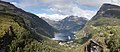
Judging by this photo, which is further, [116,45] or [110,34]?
[110,34]

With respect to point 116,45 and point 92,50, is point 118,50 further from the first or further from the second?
point 92,50

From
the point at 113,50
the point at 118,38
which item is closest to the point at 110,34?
the point at 118,38

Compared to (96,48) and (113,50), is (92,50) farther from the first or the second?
(113,50)

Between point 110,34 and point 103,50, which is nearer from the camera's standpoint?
point 103,50

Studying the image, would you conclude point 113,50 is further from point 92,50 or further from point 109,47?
point 92,50

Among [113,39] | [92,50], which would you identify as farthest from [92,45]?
[113,39]

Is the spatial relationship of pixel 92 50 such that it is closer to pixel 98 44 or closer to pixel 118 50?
pixel 98 44
